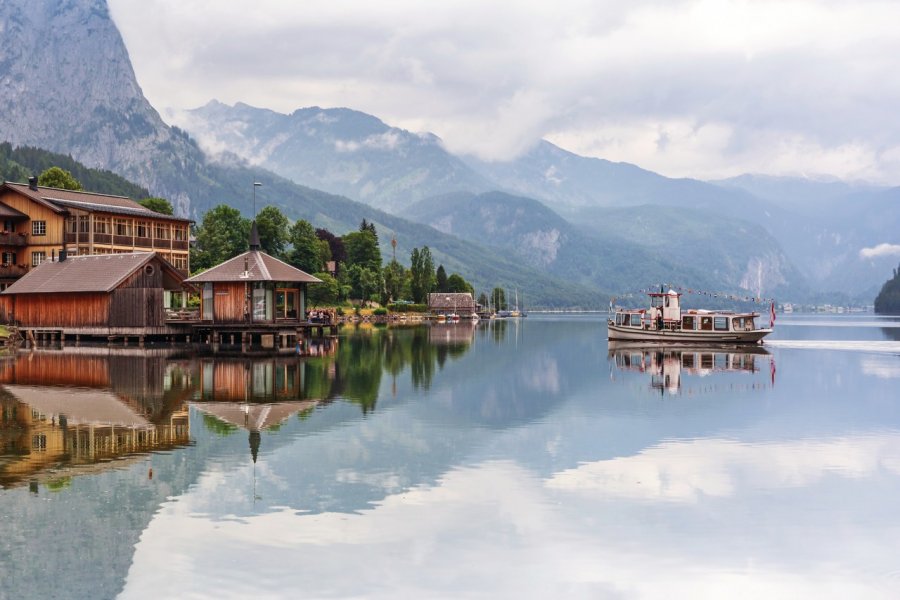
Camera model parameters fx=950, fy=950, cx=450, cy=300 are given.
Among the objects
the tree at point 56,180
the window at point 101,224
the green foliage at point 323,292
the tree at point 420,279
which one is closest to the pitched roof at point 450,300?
the tree at point 420,279

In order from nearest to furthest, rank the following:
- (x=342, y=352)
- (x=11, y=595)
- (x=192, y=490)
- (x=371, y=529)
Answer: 1. (x=11, y=595)
2. (x=371, y=529)
3. (x=192, y=490)
4. (x=342, y=352)

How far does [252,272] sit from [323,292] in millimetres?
64967

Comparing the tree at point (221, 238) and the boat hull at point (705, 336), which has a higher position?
the tree at point (221, 238)

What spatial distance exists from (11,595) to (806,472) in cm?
1771

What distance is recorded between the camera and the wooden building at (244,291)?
71062mm

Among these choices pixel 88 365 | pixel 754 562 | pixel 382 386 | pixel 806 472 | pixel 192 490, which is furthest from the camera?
pixel 88 365

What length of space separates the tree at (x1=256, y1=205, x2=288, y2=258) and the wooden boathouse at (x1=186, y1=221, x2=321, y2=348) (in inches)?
1920

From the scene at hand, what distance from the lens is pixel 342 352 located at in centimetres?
6581

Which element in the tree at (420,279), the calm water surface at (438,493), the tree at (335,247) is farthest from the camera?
the tree at (420,279)

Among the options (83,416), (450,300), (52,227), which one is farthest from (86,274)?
(450,300)

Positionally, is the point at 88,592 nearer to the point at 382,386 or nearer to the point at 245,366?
the point at 382,386

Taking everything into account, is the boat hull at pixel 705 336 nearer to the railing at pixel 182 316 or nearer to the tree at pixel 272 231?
the railing at pixel 182 316

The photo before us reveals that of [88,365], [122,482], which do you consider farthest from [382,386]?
[122,482]

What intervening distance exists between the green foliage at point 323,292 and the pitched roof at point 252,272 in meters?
58.5
